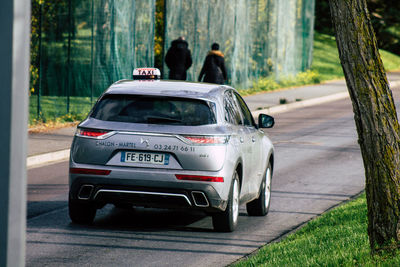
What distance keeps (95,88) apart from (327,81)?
69.6ft

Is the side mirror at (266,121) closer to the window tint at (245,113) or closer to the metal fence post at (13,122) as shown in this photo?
the window tint at (245,113)

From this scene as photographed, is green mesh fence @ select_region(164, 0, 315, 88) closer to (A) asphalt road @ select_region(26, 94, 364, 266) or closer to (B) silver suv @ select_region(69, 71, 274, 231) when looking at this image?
(A) asphalt road @ select_region(26, 94, 364, 266)

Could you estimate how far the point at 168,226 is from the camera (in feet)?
31.1

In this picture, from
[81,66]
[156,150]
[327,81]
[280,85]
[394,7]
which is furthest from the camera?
[394,7]

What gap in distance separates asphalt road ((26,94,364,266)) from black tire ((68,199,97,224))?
0.12m

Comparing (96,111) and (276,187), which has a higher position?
(96,111)

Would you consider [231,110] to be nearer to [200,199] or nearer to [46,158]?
[200,199]

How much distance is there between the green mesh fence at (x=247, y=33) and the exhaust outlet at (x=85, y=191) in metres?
18.1

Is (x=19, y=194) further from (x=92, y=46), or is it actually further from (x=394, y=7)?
(x=394, y=7)

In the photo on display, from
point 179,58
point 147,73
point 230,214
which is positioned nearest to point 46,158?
point 147,73

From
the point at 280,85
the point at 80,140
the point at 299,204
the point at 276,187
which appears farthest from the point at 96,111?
the point at 280,85

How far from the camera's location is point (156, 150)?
8.58 metres

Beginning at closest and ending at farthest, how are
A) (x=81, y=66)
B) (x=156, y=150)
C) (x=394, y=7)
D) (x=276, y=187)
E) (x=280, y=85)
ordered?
(x=156, y=150) < (x=276, y=187) < (x=81, y=66) < (x=280, y=85) < (x=394, y=7)

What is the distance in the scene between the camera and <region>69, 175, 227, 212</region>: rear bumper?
855 cm
